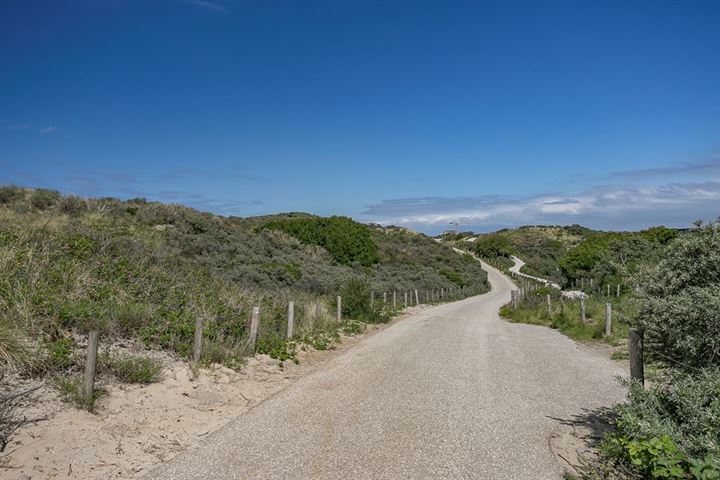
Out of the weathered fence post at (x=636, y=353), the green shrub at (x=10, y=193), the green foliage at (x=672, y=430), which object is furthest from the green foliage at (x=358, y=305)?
the green shrub at (x=10, y=193)

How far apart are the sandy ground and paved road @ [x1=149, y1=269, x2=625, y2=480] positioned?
395 millimetres

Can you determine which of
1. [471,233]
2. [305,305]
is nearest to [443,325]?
[305,305]

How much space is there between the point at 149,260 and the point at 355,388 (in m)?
8.30

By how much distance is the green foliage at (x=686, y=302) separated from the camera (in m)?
5.57

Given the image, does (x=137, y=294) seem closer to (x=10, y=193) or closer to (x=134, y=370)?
(x=134, y=370)

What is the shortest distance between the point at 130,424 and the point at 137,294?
16.6 feet

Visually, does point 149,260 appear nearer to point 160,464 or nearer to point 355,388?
point 355,388

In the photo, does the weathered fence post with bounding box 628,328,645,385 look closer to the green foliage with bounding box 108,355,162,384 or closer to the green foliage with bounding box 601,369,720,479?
the green foliage with bounding box 601,369,720,479

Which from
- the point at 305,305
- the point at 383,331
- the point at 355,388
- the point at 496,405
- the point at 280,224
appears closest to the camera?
the point at 496,405

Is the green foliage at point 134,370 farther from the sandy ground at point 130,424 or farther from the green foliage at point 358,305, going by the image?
the green foliage at point 358,305

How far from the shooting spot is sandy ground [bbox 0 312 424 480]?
5359mm

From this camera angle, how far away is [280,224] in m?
42.2

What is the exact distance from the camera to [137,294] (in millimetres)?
11117

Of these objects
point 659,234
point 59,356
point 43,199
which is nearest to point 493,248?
point 659,234
